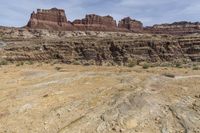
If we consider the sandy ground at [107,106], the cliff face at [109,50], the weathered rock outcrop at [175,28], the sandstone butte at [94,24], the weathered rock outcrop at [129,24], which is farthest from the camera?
the weathered rock outcrop at [129,24]

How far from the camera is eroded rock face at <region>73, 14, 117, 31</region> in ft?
376

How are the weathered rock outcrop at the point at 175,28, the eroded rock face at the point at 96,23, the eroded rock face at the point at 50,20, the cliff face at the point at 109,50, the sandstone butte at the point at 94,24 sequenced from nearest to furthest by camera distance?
the cliff face at the point at 109,50 → the eroded rock face at the point at 50,20 → the sandstone butte at the point at 94,24 → the eroded rock face at the point at 96,23 → the weathered rock outcrop at the point at 175,28

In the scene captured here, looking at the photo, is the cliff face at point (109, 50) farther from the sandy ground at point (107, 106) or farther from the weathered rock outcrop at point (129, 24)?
the weathered rock outcrop at point (129, 24)

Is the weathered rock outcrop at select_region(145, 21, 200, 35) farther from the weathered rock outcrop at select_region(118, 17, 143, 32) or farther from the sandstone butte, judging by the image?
the weathered rock outcrop at select_region(118, 17, 143, 32)

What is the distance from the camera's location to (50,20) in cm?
11169

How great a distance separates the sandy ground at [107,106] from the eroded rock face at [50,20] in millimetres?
92180

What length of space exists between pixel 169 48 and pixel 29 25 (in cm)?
6217

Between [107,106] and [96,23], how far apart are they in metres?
106

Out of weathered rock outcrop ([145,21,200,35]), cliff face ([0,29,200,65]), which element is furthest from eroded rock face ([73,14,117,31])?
cliff face ([0,29,200,65])

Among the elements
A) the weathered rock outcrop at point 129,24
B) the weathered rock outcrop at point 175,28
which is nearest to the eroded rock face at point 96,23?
the weathered rock outcrop at point 129,24

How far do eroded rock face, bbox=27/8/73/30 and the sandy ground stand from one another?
92.2 metres

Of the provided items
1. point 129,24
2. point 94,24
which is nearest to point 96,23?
point 94,24

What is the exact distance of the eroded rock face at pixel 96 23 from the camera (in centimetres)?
11469

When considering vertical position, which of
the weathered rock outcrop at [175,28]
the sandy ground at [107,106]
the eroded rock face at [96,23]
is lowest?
the weathered rock outcrop at [175,28]
